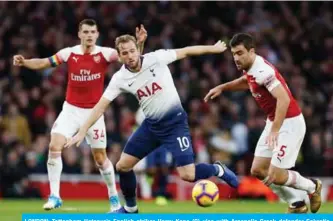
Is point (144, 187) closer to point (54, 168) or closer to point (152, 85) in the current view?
point (54, 168)

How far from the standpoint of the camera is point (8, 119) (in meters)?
23.1

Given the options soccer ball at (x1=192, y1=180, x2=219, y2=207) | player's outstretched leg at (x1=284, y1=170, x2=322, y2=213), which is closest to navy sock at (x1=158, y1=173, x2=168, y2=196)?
player's outstretched leg at (x1=284, y1=170, x2=322, y2=213)

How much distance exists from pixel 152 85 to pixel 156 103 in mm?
256

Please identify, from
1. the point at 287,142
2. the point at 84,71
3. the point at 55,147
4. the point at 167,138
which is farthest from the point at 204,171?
the point at 84,71

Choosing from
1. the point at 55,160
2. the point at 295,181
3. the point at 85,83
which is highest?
the point at 85,83

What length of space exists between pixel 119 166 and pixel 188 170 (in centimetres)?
95

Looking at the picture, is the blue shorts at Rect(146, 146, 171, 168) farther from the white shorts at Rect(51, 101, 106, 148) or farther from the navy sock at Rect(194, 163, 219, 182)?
the navy sock at Rect(194, 163, 219, 182)

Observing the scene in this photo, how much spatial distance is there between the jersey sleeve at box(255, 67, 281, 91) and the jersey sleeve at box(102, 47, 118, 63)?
8.70 feet

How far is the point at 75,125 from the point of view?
15.3m

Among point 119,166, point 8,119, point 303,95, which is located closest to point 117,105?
point 8,119

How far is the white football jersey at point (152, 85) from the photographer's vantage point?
1366 centimetres

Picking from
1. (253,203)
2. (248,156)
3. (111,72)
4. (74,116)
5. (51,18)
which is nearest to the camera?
(74,116)

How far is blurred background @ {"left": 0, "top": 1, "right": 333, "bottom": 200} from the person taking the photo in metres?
22.4

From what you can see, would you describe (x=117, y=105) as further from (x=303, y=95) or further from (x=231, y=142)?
(x=303, y=95)
